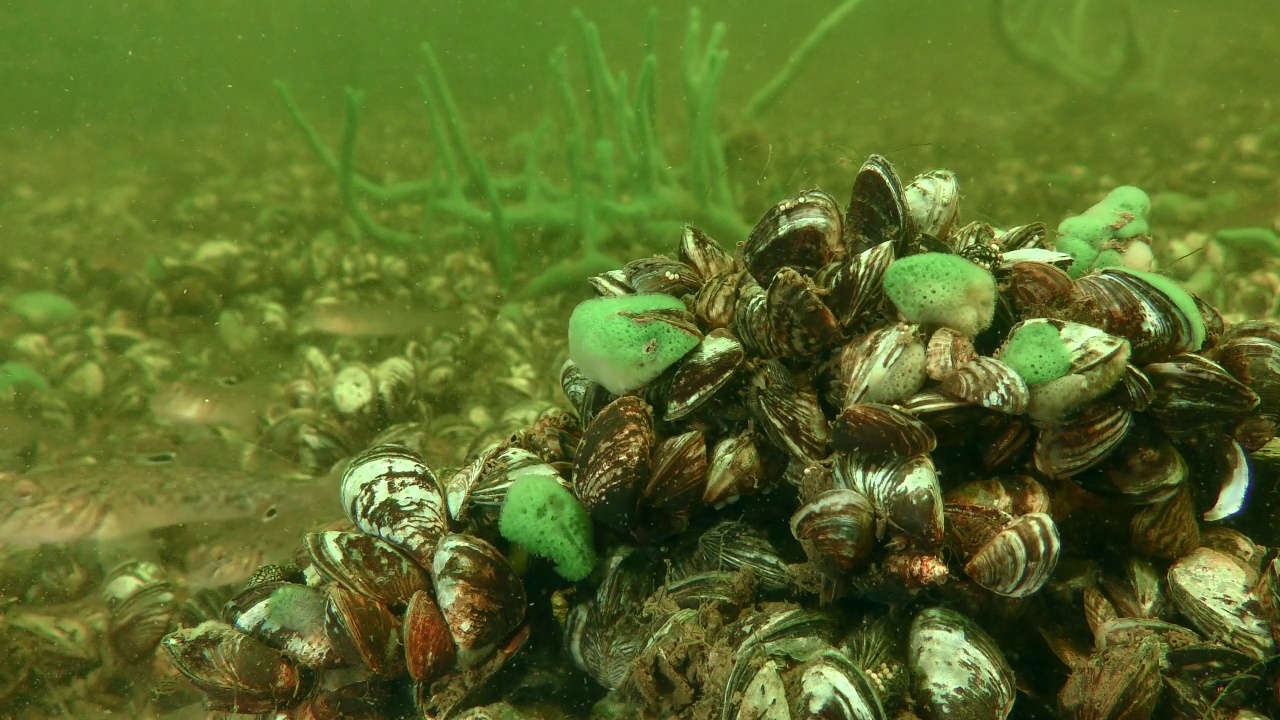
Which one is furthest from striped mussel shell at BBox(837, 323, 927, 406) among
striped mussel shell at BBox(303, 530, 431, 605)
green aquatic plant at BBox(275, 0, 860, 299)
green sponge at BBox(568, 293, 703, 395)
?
green aquatic plant at BBox(275, 0, 860, 299)

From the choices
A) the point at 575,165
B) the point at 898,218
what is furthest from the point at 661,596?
the point at 575,165

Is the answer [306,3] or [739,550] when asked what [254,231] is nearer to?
[739,550]

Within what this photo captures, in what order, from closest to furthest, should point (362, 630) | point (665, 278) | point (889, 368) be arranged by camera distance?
point (889, 368) < point (362, 630) < point (665, 278)

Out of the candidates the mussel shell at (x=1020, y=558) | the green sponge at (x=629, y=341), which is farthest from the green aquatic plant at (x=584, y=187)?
the mussel shell at (x=1020, y=558)

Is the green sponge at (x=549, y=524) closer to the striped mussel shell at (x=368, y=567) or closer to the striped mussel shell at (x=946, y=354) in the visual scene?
the striped mussel shell at (x=368, y=567)

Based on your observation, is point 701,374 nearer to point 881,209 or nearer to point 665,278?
point 665,278

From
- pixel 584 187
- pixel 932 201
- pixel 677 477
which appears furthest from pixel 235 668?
pixel 584 187
